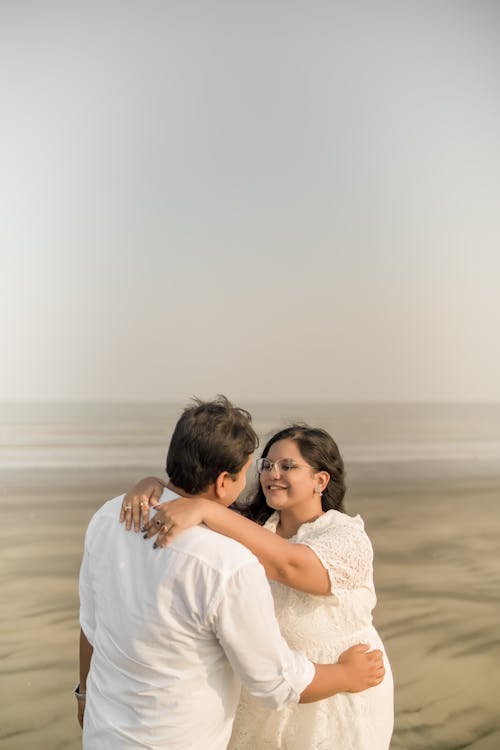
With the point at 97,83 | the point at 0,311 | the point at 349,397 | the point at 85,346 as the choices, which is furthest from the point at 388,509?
the point at 97,83

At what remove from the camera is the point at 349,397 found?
4.51m

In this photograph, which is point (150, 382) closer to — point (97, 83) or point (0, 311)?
point (0, 311)

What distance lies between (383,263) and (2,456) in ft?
13.7

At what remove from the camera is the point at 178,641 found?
120cm

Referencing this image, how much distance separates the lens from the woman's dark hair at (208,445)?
1243 mm

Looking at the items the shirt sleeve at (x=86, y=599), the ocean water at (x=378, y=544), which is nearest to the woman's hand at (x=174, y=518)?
the shirt sleeve at (x=86, y=599)

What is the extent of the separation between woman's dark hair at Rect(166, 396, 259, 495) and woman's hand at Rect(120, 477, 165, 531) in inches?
2.0

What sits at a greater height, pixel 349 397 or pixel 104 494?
pixel 349 397

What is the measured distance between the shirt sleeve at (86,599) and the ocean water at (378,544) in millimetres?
520

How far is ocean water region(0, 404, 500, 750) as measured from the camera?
2926mm

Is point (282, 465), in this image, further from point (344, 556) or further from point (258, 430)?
point (258, 430)

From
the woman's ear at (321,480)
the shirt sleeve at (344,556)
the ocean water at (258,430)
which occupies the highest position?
the woman's ear at (321,480)

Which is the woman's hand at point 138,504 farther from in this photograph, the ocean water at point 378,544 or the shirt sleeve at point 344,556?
the ocean water at point 378,544

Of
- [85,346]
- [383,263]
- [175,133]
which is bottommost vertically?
[85,346]
